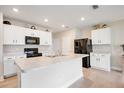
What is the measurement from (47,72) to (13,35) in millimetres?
2566

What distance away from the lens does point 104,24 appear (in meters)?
4.68

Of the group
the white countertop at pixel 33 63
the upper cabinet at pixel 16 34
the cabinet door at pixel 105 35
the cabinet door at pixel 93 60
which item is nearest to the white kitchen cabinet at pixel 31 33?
the upper cabinet at pixel 16 34

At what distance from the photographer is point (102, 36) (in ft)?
15.0

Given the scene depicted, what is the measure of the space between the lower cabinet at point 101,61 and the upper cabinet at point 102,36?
26.9 inches

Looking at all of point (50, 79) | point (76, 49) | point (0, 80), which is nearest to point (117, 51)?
point (76, 49)

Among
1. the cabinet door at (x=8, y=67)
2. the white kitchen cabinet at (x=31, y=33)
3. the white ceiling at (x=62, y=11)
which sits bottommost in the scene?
the cabinet door at (x=8, y=67)

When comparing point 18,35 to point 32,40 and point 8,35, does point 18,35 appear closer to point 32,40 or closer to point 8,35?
point 8,35

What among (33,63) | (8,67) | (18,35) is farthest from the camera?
(18,35)

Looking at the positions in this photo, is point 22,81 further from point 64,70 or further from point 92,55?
point 92,55

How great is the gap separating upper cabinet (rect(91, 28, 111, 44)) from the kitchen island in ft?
6.69

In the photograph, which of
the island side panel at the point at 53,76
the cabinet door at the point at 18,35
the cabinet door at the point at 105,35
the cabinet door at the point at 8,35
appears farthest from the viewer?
the cabinet door at the point at 105,35

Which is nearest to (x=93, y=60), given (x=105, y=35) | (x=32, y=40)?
(x=105, y=35)

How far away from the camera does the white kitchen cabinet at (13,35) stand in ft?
11.6

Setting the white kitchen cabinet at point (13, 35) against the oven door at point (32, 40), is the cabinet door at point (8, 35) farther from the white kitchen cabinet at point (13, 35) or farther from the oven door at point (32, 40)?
the oven door at point (32, 40)
